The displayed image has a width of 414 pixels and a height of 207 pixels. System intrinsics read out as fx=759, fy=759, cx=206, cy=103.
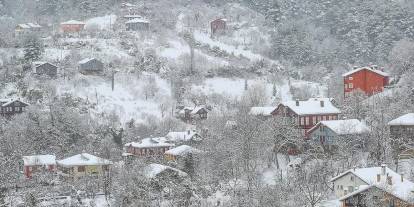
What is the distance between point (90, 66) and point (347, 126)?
3245 centimetres

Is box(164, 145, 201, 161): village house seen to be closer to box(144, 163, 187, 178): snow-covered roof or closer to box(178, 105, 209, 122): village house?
box(144, 163, 187, 178): snow-covered roof

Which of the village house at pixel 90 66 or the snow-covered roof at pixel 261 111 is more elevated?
the village house at pixel 90 66

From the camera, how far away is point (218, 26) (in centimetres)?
9656

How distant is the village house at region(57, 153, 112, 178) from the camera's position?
58.1m

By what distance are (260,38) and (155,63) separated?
18.8 m

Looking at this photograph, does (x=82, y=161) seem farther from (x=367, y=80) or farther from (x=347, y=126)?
(x=367, y=80)

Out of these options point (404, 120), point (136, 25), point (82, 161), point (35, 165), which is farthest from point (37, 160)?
point (136, 25)

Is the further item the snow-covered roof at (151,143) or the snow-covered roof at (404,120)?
the snow-covered roof at (151,143)

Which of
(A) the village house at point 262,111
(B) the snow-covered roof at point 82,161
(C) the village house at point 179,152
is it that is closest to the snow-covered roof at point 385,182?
(C) the village house at point 179,152

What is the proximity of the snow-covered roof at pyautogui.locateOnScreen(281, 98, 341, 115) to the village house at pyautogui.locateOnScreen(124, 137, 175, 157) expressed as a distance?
34.9 feet

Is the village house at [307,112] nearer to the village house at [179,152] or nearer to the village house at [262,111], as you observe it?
the village house at [262,111]

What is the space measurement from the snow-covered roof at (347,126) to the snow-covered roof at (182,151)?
33.3 feet

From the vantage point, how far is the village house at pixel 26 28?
8768cm

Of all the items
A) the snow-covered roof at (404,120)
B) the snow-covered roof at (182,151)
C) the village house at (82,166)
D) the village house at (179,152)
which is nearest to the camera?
the snow-covered roof at (404,120)
